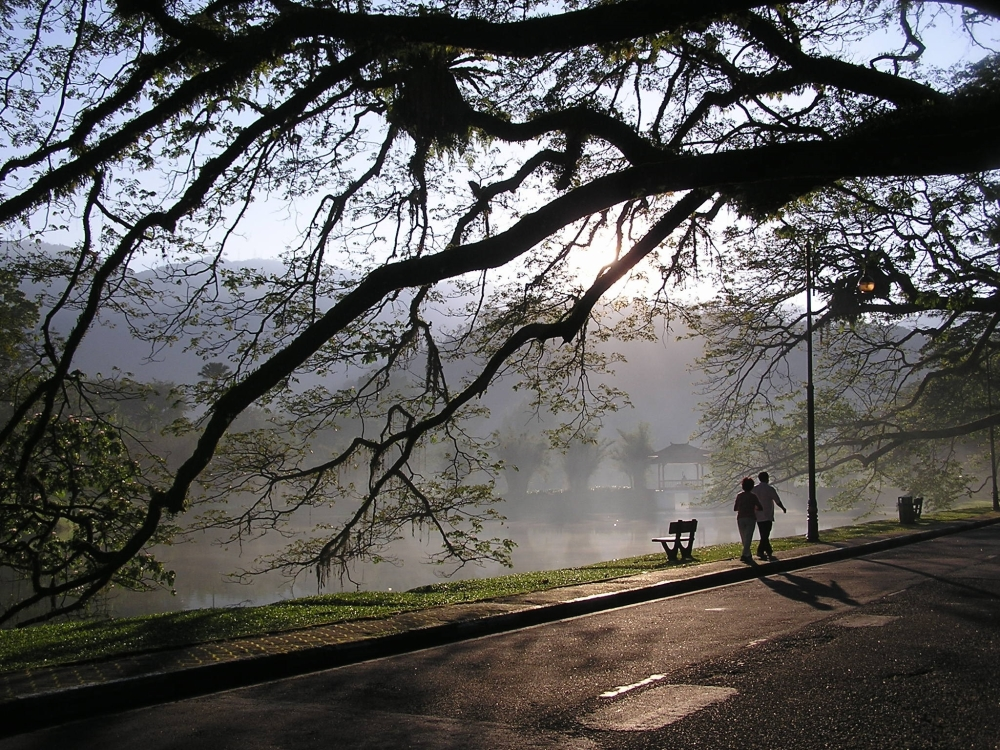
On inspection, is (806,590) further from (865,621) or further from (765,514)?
(765,514)

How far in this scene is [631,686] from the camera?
6.21 metres

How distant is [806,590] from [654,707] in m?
7.55

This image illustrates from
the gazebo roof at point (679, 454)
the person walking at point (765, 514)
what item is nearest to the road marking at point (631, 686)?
the person walking at point (765, 514)

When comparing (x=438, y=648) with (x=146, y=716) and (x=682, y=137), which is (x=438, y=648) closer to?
(x=146, y=716)

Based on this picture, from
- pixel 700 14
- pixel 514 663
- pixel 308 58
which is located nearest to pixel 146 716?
pixel 514 663

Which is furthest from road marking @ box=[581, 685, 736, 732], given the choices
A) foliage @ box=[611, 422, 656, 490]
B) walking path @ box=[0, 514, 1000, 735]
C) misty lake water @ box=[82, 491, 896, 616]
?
foliage @ box=[611, 422, 656, 490]

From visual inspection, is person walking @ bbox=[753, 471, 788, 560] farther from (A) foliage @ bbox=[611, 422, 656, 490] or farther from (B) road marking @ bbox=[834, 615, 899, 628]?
(A) foliage @ bbox=[611, 422, 656, 490]

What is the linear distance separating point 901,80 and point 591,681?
11.5m

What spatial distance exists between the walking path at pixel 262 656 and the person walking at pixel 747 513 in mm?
4571

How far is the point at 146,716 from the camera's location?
20.6 ft

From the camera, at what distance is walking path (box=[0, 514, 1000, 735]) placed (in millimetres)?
6547

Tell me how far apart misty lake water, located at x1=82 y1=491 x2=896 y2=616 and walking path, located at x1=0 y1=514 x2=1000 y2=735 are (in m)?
5.97

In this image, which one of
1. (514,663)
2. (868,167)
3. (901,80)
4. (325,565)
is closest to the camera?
(514,663)

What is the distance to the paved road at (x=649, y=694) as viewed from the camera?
495cm
